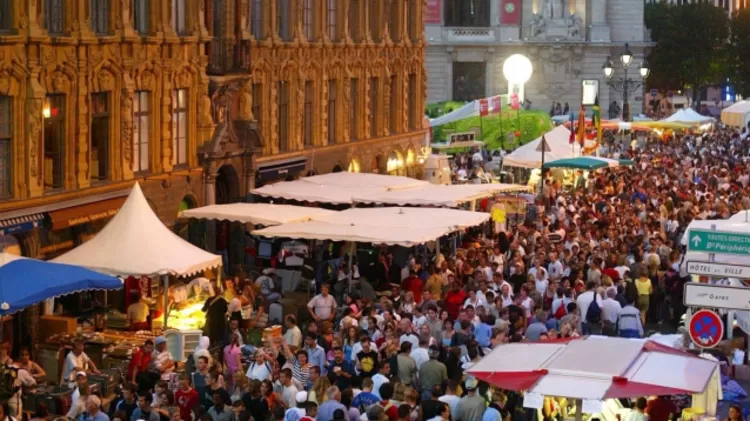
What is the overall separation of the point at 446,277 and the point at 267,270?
3.18 m

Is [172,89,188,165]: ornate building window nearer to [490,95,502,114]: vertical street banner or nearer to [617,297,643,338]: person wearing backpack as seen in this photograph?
[617,297,643,338]: person wearing backpack

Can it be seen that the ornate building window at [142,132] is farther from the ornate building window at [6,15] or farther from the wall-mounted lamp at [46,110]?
the ornate building window at [6,15]

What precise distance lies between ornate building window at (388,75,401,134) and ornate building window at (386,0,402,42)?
117cm

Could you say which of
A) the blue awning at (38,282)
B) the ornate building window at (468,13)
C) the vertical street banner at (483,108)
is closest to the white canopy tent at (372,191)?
the blue awning at (38,282)

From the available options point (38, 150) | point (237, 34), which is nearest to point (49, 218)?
point (38, 150)

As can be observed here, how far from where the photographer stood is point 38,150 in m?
29.4

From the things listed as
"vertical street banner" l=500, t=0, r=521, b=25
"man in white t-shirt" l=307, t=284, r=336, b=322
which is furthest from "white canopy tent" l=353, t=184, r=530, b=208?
"vertical street banner" l=500, t=0, r=521, b=25

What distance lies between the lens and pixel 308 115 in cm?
4347

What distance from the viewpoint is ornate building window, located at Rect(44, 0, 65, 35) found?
2981cm

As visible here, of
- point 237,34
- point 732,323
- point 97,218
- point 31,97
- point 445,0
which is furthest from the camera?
point 445,0

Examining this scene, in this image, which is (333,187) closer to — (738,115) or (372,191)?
(372,191)

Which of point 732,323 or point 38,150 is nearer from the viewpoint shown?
point 732,323

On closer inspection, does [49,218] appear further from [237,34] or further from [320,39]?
[320,39]

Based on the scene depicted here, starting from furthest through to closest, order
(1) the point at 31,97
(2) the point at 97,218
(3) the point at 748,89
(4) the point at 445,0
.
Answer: (3) the point at 748,89 → (4) the point at 445,0 → (2) the point at 97,218 → (1) the point at 31,97
